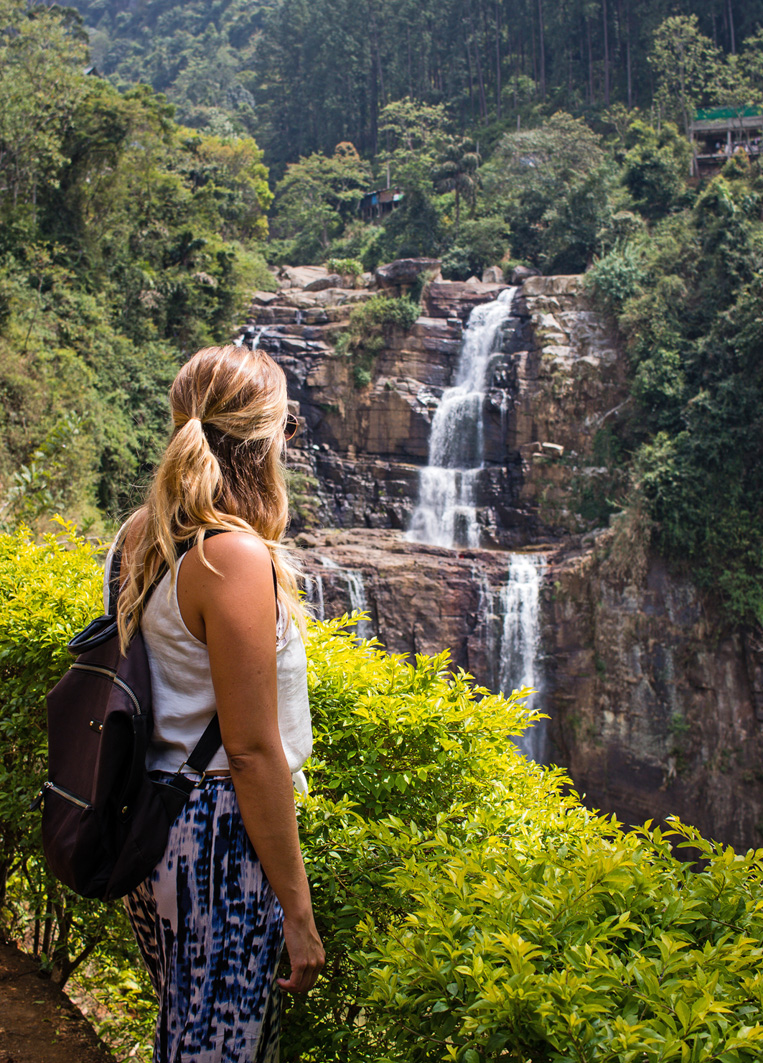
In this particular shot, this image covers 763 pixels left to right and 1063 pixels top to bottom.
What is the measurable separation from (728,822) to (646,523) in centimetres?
565

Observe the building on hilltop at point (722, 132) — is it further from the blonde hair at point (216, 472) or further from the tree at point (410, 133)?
the blonde hair at point (216, 472)

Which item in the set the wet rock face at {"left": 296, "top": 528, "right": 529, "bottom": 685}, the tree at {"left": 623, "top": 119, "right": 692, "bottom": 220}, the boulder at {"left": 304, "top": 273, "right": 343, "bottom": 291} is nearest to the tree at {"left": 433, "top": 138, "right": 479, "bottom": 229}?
the boulder at {"left": 304, "top": 273, "right": 343, "bottom": 291}

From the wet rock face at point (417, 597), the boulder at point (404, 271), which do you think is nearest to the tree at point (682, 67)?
the boulder at point (404, 271)

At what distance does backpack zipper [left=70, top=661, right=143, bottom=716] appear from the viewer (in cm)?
134

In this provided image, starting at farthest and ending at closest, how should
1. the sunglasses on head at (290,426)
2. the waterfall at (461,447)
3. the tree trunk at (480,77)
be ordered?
1. the tree trunk at (480,77)
2. the waterfall at (461,447)
3. the sunglasses on head at (290,426)

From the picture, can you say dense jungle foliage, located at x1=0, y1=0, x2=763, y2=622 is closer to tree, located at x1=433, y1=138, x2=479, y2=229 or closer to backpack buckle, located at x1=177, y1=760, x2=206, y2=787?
tree, located at x1=433, y1=138, x2=479, y2=229

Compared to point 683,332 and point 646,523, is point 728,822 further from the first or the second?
point 683,332

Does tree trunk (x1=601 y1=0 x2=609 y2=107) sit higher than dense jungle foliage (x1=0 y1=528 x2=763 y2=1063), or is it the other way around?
tree trunk (x1=601 y1=0 x2=609 y2=107)

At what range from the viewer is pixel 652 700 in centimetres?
1473

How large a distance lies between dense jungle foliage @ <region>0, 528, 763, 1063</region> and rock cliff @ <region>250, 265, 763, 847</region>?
11523 millimetres

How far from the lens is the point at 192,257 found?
63.7ft

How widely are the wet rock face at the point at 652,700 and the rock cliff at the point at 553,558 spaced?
3 cm

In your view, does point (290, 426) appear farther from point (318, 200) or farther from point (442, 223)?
point (318, 200)

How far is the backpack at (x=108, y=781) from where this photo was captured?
1.33m
